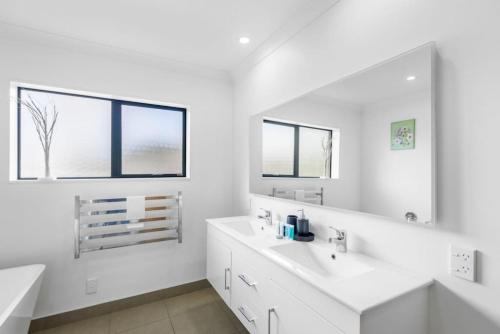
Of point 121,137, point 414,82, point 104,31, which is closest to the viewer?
point 414,82

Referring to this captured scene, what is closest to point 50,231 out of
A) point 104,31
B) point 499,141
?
point 104,31

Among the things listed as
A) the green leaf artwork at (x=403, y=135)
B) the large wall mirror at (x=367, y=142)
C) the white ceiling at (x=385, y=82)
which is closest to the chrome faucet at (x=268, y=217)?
the large wall mirror at (x=367, y=142)

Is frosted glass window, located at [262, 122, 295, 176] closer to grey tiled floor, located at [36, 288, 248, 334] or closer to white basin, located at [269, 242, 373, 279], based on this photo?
white basin, located at [269, 242, 373, 279]

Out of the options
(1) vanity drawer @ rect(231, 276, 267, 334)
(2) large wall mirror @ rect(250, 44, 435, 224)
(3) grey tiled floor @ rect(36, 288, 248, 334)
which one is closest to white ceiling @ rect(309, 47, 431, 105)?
(2) large wall mirror @ rect(250, 44, 435, 224)

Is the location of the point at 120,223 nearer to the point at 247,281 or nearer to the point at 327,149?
the point at 247,281

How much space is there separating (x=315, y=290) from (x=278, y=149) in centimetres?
122

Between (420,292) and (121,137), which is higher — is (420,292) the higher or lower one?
the lower one

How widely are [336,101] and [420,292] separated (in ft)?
3.48

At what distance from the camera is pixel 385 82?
1216 mm

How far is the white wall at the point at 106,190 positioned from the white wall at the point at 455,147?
1.67 meters

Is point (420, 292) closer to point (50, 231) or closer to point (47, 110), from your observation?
point (50, 231)

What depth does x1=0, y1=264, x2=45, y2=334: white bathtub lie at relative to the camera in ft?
4.42

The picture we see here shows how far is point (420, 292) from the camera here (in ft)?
3.27

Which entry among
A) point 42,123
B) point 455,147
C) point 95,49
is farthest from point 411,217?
point 42,123
